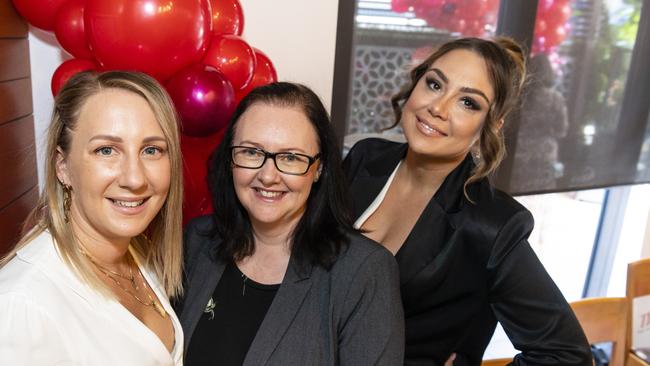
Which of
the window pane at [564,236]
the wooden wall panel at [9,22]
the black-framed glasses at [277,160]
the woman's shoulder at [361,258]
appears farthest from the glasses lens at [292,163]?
the window pane at [564,236]

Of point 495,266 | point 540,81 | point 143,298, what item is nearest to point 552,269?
point 540,81

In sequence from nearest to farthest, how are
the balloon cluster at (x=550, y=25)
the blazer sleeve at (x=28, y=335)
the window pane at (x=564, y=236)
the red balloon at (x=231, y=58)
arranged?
the blazer sleeve at (x=28, y=335) < the red balloon at (x=231, y=58) < the balloon cluster at (x=550, y=25) < the window pane at (x=564, y=236)

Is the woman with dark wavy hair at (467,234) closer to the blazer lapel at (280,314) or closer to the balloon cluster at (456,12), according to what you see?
the blazer lapel at (280,314)

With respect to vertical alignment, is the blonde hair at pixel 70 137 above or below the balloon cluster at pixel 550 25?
below

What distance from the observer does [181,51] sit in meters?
1.55

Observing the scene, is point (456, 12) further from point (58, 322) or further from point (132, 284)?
point (58, 322)

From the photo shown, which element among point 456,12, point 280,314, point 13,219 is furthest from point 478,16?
point 13,219

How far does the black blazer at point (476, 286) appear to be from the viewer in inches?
58.8

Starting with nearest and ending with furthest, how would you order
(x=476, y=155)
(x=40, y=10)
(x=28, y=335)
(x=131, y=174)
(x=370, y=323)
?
(x=28, y=335) < (x=131, y=174) < (x=370, y=323) < (x=40, y=10) < (x=476, y=155)

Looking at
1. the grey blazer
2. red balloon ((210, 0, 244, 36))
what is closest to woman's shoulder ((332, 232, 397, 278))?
the grey blazer

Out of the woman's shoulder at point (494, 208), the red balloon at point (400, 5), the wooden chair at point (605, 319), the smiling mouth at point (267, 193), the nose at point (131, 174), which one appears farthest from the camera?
the red balloon at point (400, 5)

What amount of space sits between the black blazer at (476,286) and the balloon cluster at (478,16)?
1258 millimetres

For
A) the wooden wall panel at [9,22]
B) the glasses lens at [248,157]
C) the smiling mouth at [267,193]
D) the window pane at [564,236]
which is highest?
the wooden wall panel at [9,22]

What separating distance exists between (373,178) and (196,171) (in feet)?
1.96
